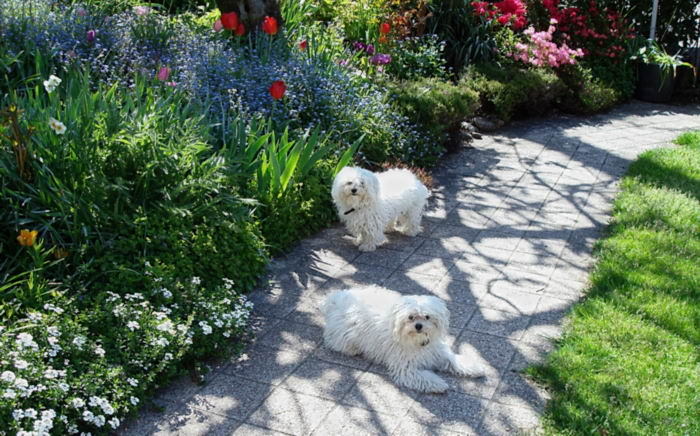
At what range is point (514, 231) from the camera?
6770mm

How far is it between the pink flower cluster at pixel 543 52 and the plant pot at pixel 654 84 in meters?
1.37

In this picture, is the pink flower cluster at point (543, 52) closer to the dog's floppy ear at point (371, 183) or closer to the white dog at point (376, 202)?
the white dog at point (376, 202)

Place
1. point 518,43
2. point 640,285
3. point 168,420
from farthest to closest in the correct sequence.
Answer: point 518,43 < point 640,285 < point 168,420

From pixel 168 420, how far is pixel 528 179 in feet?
17.4

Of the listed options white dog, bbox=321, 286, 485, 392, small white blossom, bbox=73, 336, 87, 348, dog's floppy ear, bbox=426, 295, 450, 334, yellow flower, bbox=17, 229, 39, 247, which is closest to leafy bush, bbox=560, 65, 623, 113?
white dog, bbox=321, 286, 485, 392

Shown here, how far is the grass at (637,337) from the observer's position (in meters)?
3.99

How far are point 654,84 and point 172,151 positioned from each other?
8.79 metres

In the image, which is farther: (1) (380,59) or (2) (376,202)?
(1) (380,59)

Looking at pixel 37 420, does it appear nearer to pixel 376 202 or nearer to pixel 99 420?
pixel 99 420

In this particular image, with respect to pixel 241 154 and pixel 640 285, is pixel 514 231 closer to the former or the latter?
pixel 640 285

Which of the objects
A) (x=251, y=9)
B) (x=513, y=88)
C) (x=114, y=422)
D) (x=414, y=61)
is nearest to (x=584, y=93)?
(x=513, y=88)

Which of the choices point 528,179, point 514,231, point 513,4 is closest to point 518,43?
point 513,4

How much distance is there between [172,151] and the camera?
17.7 ft

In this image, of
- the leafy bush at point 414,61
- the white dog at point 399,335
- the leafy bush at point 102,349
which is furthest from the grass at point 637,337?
the leafy bush at point 414,61
